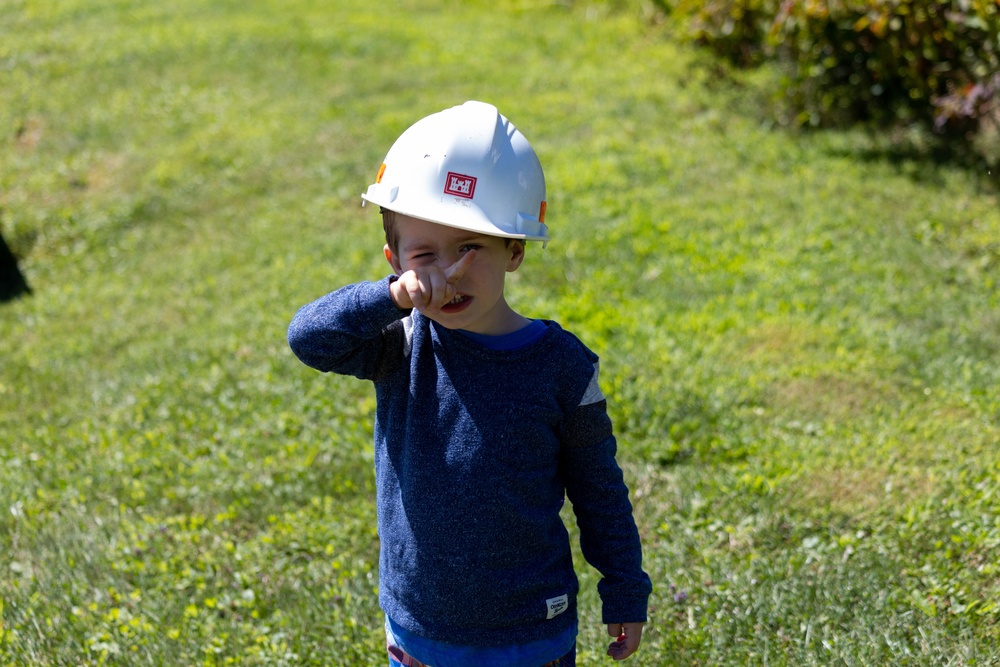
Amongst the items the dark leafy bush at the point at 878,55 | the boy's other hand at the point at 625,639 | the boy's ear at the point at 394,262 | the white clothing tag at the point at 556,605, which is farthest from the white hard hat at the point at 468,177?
the dark leafy bush at the point at 878,55

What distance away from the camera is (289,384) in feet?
17.5

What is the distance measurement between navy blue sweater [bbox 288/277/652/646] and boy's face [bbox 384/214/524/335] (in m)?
0.08

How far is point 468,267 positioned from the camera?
218 centimetres

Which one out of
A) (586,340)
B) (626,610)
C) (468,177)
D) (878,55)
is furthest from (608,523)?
(878,55)

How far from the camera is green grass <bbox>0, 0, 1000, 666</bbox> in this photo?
3.58m

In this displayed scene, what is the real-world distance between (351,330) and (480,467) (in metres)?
0.40

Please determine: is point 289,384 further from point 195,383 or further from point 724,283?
point 724,283

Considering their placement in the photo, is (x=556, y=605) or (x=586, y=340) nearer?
(x=556, y=605)

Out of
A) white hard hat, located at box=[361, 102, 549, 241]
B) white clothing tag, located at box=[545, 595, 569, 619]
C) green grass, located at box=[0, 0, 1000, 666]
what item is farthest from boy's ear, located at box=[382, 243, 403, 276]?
green grass, located at box=[0, 0, 1000, 666]

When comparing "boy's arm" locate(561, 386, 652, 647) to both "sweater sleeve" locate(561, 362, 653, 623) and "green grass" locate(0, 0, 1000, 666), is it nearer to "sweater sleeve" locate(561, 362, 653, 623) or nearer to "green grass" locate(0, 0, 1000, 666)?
"sweater sleeve" locate(561, 362, 653, 623)

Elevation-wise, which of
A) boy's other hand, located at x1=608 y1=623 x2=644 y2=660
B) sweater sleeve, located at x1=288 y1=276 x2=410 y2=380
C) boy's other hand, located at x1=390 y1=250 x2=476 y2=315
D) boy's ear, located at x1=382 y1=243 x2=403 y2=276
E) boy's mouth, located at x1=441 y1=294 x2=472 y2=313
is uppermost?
boy's other hand, located at x1=390 y1=250 x2=476 y2=315

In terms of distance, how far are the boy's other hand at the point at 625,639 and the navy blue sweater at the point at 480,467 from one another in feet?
0.09

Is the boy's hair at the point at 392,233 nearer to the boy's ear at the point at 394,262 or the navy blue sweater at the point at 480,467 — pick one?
the boy's ear at the point at 394,262

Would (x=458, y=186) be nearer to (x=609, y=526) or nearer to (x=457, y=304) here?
(x=457, y=304)
